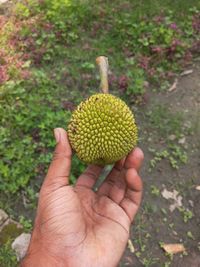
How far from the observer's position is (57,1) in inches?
147

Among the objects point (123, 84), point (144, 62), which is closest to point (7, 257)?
point (123, 84)

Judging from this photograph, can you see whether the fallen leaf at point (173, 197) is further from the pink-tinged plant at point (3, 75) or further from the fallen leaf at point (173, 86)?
the pink-tinged plant at point (3, 75)

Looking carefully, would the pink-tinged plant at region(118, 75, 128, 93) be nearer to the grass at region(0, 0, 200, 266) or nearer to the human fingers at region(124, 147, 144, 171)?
the grass at region(0, 0, 200, 266)

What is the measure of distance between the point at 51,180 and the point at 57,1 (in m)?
2.53

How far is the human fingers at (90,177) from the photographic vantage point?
77.4 inches

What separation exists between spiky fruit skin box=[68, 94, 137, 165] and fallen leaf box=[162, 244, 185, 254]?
3.49 ft

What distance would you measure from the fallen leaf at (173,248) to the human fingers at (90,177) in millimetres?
782

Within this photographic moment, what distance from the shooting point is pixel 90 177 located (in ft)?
6.50

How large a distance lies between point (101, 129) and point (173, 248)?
1.21 metres

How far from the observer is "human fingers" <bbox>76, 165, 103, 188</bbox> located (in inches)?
77.4

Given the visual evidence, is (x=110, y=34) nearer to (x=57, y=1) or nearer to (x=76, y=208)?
(x=57, y=1)

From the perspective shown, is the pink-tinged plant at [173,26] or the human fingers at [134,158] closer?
the human fingers at [134,158]

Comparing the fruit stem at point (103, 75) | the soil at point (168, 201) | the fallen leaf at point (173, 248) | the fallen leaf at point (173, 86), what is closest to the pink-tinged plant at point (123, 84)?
the soil at point (168, 201)

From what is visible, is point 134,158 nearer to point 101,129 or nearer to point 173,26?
point 101,129
